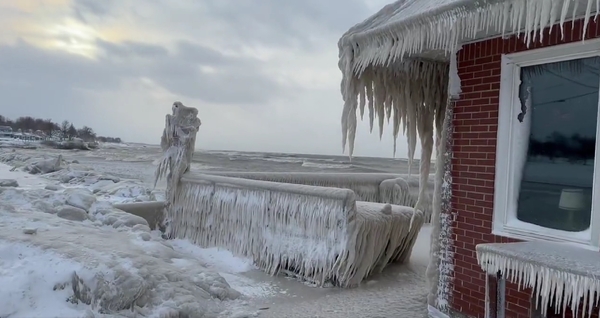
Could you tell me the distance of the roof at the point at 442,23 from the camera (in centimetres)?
266

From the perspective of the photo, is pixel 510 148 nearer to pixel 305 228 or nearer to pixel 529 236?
pixel 529 236

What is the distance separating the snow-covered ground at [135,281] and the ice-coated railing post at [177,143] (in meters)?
1.12

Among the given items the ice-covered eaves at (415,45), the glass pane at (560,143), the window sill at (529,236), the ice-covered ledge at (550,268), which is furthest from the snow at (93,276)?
the glass pane at (560,143)

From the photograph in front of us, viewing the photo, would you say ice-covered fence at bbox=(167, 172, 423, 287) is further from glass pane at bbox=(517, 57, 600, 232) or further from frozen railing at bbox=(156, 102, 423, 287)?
glass pane at bbox=(517, 57, 600, 232)

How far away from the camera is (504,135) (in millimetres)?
3518

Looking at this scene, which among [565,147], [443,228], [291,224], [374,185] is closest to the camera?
[565,147]

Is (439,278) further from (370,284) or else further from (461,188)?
(370,284)

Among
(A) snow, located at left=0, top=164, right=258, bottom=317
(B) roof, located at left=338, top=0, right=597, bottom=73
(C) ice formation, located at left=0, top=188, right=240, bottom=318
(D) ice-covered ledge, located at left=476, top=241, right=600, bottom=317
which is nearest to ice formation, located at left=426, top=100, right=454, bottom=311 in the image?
(B) roof, located at left=338, top=0, right=597, bottom=73

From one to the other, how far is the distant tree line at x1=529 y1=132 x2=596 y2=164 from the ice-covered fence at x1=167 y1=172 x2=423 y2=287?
6.40 ft

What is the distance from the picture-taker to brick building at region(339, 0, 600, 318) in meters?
2.87

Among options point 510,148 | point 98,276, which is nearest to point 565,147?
point 510,148

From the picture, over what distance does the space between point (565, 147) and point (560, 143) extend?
0.05 metres

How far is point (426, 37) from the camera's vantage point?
3455 mm

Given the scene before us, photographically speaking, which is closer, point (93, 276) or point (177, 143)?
point (93, 276)
